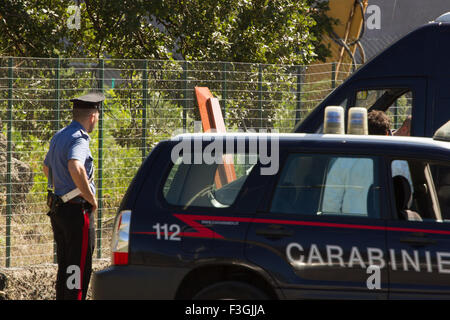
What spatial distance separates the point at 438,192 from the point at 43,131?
5338 mm

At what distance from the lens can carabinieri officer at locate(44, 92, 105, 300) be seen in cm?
753

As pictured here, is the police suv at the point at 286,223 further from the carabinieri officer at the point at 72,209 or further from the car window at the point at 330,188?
the carabinieri officer at the point at 72,209

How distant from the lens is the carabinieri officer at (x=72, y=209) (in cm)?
753

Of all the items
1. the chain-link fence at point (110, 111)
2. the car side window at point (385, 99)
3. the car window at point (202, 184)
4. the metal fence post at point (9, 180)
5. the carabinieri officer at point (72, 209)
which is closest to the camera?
the car window at point (202, 184)

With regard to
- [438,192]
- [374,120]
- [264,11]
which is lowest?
[438,192]

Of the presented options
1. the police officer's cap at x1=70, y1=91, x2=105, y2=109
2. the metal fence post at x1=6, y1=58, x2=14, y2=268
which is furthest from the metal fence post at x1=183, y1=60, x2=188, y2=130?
the police officer's cap at x1=70, y1=91, x2=105, y2=109

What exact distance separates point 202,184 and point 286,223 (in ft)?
2.20

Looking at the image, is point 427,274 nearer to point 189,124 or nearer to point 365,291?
point 365,291

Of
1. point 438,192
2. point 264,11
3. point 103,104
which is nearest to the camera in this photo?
point 438,192

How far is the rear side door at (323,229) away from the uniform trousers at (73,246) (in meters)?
2.37

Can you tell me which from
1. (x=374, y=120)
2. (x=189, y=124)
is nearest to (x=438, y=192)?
(x=374, y=120)

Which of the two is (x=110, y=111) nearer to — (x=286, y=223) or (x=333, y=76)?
(x=333, y=76)

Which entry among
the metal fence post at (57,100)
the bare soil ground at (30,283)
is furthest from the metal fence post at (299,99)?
the bare soil ground at (30,283)

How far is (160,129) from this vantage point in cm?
1076
